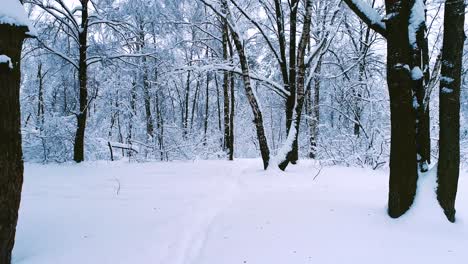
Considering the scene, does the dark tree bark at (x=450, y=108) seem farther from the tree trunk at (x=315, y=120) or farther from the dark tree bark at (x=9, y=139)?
the tree trunk at (x=315, y=120)

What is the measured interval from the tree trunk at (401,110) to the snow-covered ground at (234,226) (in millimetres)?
170

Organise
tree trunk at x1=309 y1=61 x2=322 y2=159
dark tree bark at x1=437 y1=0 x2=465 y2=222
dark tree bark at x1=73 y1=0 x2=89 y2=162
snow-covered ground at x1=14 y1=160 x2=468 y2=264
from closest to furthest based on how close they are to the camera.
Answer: snow-covered ground at x1=14 y1=160 x2=468 y2=264 < dark tree bark at x1=437 y1=0 x2=465 y2=222 < dark tree bark at x1=73 y1=0 x2=89 y2=162 < tree trunk at x1=309 y1=61 x2=322 y2=159

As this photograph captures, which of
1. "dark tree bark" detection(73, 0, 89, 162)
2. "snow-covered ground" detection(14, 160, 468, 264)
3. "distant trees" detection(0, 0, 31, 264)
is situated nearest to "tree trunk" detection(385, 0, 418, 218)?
"snow-covered ground" detection(14, 160, 468, 264)

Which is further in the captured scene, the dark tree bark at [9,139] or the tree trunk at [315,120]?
the tree trunk at [315,120]

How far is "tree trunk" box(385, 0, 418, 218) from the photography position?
3611mm

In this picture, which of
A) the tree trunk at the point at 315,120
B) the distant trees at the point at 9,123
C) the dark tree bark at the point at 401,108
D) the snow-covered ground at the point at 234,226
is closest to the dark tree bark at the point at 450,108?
the snow-covered ground at the point at 234,226

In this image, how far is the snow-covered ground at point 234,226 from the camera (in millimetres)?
3039

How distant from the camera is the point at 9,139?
2.63m

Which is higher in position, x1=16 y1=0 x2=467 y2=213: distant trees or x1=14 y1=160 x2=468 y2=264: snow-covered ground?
x1=16 y1=0 x2=467 y2=213: distant trees

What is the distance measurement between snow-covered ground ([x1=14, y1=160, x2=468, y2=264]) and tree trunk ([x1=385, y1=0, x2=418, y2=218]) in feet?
0.56

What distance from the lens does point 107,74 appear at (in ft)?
38.9

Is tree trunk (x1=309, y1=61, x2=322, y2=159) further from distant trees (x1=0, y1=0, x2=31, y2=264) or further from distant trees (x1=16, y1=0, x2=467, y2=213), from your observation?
distant trees (x1=0, y1=0, x2=31, y2=264)

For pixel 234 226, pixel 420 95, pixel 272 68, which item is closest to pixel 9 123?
pixel 234 226

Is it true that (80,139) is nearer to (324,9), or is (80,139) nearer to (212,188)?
(212,188)
